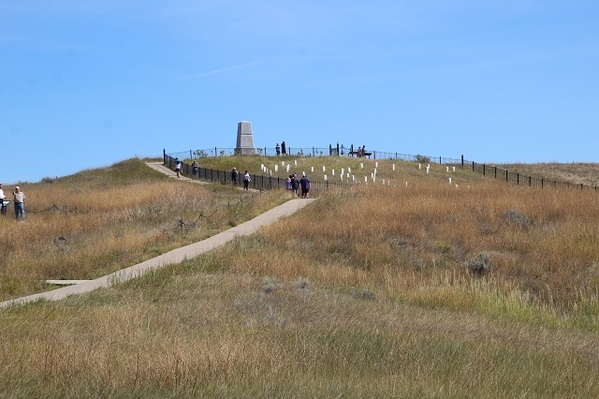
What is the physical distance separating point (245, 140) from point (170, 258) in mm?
47683

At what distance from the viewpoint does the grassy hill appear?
26.6ft

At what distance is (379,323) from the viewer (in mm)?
12266

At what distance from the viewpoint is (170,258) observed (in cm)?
2061

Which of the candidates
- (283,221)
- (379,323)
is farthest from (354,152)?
(379,323)

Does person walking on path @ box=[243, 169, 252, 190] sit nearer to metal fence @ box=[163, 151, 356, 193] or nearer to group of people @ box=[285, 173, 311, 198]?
metal fence @ box=[163, 151, 356, 193]

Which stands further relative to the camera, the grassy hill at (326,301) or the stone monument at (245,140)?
the stone monument at (245,140)

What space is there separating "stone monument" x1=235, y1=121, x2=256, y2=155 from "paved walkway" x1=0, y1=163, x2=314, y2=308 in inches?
1305

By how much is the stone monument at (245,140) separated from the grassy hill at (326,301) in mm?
32174

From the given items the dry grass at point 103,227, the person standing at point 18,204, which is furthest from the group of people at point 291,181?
the person standing at point 18,204

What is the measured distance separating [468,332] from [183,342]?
15.2 ft

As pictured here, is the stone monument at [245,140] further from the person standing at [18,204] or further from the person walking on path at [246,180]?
the person standing at [18,204]

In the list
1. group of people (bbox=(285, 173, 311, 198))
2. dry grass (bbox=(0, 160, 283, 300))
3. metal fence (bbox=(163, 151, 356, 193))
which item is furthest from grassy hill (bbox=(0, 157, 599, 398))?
metal fence (bbox=(163, 151, 356, 193))

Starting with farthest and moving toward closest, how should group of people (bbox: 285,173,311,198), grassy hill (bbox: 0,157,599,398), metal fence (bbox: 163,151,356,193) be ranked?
metal fence (bbox: 163,151,356,193)
group of people (bbox: 285,173,311,198)
grassy hill (bbox: 0,157,599,398)

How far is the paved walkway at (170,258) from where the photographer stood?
15.6 meters
